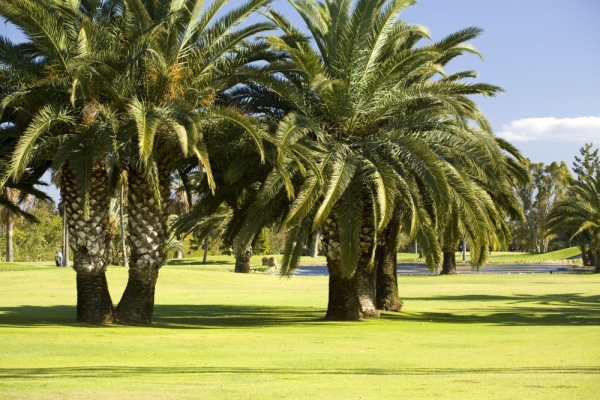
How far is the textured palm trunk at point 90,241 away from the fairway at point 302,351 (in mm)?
790

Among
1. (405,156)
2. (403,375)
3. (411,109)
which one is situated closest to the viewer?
(403,375)

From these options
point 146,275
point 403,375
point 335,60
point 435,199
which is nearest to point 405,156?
point 435,199

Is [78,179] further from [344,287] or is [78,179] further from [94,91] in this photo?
[344,287]

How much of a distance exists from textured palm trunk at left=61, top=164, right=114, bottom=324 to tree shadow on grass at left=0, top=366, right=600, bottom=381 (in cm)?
825

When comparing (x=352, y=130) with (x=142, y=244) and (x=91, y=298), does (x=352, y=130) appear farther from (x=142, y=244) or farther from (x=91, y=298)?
(x=91, y=298)

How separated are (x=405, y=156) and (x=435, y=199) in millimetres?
1385

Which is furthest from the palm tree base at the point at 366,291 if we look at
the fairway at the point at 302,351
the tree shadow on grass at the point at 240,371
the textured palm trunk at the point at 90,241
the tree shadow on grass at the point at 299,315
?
the tree shadow on grass at the point at 240,371

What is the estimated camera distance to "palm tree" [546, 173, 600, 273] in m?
56.0

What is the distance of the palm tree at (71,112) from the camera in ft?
59.2

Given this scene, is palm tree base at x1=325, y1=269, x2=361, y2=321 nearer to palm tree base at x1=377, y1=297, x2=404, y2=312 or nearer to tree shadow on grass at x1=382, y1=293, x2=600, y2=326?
tree shadow on grass at x1=382, y1=293, x2=600, y2=326

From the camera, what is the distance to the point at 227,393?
9664mm

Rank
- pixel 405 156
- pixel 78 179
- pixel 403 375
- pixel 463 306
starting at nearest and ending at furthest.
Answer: pixel 403 375 → pixel 78 179 → pixel 405 156 → pixel 463 306

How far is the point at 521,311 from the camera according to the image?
86.7ft

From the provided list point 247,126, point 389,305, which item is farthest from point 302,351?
point 389,305
